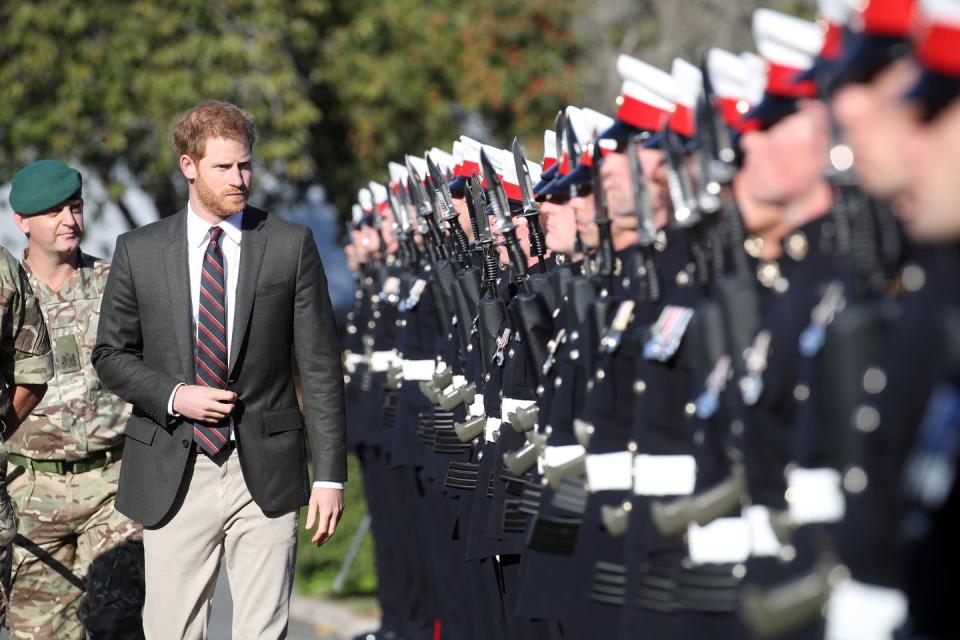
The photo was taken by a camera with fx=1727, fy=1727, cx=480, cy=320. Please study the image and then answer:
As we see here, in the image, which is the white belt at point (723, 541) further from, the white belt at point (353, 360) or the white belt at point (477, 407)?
the white belt at point (353, 360)

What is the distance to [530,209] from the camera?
21.8 ft

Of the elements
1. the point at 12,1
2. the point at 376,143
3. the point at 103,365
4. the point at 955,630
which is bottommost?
the point at 955,630

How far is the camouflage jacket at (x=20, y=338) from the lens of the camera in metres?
5.83

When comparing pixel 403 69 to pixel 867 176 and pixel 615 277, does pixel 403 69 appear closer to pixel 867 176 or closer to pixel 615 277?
pixel 615 277

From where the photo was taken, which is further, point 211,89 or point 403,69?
point 403,69

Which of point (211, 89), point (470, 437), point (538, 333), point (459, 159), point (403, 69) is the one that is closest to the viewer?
point (538, 333)

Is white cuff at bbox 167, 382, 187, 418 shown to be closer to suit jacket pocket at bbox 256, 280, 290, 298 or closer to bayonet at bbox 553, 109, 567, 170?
suit jacket pocket at bbox 256, 280, 290, 298

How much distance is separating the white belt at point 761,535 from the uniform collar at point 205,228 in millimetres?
2340

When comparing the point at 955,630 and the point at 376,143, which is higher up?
the point at 376,143

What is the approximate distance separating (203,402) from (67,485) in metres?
1.58

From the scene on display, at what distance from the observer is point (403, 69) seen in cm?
1797

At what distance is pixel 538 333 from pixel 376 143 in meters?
12.1

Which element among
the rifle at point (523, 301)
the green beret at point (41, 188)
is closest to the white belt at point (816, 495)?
the rifle at point (523, 301)

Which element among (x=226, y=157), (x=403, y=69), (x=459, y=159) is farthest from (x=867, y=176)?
(x=403, y=69)
